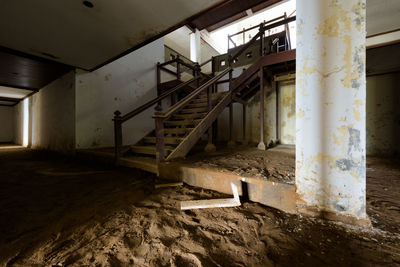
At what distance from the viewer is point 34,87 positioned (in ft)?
22.3

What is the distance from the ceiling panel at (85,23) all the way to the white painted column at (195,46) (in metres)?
6.67

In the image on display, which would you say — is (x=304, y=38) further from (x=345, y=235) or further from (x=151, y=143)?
(x=151, y=143)

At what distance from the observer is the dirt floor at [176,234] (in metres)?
1.12

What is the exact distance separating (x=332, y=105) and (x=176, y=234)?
1.84 metres

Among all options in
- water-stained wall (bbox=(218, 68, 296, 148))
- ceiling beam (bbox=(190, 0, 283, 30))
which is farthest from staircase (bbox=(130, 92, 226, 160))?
ceiling beam (bbox=(190, 0, 283, 30))

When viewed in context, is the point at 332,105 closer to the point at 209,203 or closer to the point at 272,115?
the point at 209,203

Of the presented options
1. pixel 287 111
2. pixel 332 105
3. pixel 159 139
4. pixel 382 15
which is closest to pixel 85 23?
pixel 159 139

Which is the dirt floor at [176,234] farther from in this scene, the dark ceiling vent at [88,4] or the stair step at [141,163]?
the dark ceiling vent at [88,4]

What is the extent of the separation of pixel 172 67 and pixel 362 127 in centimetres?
762

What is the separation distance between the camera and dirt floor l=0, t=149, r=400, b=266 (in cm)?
112

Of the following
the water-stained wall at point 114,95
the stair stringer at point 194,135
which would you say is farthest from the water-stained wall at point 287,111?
the water-stained wall at point 114,95

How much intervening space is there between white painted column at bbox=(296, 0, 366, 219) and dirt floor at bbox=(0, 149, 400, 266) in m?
0.27

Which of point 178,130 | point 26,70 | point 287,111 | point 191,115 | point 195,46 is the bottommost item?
point 178,130

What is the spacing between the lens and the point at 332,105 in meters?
1.41
